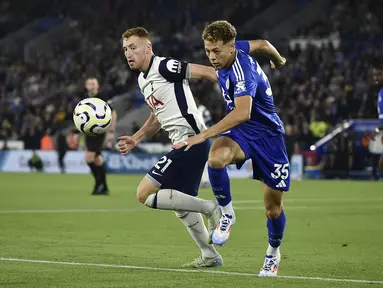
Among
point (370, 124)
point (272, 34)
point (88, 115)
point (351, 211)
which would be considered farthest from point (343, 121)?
point (88, 115)

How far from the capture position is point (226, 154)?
311 inches

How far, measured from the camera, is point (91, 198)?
1919 centimetres

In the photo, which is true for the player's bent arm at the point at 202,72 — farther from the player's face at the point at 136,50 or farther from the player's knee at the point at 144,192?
the player's knee at the point at 144,192

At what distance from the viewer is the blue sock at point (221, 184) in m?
8.06

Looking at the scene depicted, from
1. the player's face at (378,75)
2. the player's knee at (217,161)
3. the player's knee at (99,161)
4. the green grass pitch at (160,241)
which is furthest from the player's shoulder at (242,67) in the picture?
the player's knee at (99,161)

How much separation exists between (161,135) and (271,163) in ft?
83.1

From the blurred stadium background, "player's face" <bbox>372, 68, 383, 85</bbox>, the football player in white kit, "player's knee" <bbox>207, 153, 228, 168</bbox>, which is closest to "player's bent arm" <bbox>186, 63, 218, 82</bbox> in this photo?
the football player in white kit

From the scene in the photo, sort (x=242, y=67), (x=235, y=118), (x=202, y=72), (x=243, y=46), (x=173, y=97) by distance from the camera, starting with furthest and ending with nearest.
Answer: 1. (x=173, y=97)
2. (x=202, y=72)
3. (x=243, y=46)
4. (x=242, y=67)
5. (x=235, y=118)

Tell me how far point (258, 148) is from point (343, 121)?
903 inches

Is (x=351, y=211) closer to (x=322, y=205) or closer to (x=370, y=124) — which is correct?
(x=322, y=205)

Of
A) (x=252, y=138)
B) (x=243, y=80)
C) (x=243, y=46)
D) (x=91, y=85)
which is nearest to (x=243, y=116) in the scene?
(x=243, y=80)

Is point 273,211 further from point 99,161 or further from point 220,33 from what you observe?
point 99,161

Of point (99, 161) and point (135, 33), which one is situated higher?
point (135, 33)

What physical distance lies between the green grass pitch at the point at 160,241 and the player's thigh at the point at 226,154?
100 centimetres
